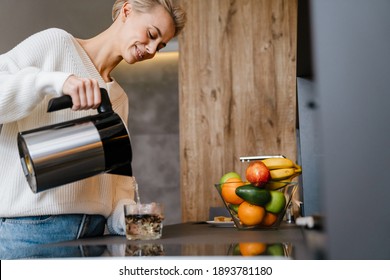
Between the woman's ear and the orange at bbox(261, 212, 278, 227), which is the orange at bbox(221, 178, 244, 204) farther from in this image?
the woman's ear

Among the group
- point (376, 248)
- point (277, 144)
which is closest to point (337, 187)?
point (376, 248)

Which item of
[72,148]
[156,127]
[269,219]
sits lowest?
[269,219]

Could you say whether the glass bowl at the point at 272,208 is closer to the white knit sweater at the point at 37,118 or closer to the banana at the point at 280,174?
the banana at the point at 280,174

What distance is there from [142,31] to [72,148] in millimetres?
421

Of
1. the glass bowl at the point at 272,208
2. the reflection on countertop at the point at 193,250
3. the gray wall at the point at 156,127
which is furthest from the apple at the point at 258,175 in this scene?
the gray wall at the point at 156,127

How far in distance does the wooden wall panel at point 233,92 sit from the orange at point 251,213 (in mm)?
1092

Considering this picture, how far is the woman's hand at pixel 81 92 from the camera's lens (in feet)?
2.25

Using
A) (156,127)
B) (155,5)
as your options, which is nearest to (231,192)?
(155,5)

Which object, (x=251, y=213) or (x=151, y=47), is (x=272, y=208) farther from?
(x=151, y=47)

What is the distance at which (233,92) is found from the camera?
6.52 feet

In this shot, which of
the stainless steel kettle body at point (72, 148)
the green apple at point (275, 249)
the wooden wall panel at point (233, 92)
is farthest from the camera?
the wooden wall panel at point (233, 92)

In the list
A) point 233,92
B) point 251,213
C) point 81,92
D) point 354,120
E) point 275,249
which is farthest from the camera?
point 233,92

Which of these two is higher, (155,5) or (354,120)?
(155,5)

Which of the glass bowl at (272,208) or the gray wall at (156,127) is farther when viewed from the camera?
the gray wall at (156,127)
